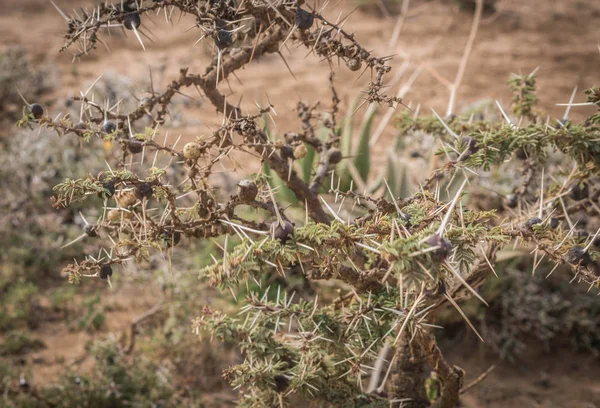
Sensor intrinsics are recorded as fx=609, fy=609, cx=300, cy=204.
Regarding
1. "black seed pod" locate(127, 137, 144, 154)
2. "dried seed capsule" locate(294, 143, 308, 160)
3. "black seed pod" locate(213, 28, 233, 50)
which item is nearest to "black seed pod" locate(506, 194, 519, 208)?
"dried seed capsule" locate(294, 143, 308, 160)

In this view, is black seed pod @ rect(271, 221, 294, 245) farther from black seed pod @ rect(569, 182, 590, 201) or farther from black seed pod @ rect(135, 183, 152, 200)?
black seed pod @ rect(569, 182, 590, 201)

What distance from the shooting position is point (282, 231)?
1375mm

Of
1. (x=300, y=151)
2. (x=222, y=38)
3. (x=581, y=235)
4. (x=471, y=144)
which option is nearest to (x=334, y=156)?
(x=300, y=151)

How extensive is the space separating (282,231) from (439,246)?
0.37 m

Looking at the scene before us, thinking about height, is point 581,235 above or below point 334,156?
below

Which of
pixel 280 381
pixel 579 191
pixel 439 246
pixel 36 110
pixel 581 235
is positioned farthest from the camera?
pixel 579 191

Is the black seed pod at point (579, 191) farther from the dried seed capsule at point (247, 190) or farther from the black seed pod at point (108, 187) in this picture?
the black seed pod at point (108, 187)

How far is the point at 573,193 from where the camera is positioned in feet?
6.84

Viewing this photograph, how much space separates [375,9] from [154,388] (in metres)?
7.88

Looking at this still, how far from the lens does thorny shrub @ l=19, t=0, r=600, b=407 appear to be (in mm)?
1391

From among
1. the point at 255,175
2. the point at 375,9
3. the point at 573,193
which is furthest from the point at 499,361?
the point at 375,9

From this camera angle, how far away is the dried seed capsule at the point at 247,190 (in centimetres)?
145

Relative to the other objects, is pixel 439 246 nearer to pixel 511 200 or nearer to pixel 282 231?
pixel 282 231

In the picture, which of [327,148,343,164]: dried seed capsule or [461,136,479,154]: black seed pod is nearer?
[461,136,479,154]: black seed pod
